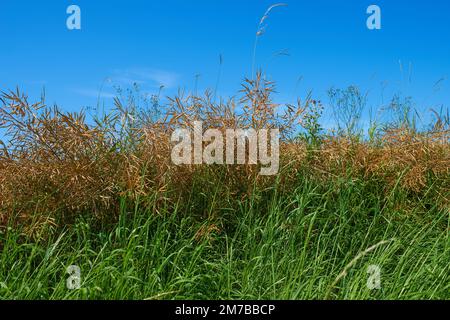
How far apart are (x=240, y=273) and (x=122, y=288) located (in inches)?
33.8

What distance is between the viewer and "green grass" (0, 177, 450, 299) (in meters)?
3.81

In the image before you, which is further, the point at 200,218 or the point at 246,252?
the point at 200,218

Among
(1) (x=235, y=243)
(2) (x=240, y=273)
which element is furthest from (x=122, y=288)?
(1) (x=235, y=243)

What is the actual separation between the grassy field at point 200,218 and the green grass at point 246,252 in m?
0.02

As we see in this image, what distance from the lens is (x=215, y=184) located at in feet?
15.3

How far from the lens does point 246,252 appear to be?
4117 millimetres

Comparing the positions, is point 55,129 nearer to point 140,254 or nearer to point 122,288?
point 140,254

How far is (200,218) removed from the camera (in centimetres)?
466

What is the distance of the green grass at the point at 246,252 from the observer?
3811 mm

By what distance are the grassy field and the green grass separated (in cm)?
2

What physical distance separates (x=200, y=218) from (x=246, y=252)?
671 millimetres

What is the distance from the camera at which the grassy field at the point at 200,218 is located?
392 centimetres
